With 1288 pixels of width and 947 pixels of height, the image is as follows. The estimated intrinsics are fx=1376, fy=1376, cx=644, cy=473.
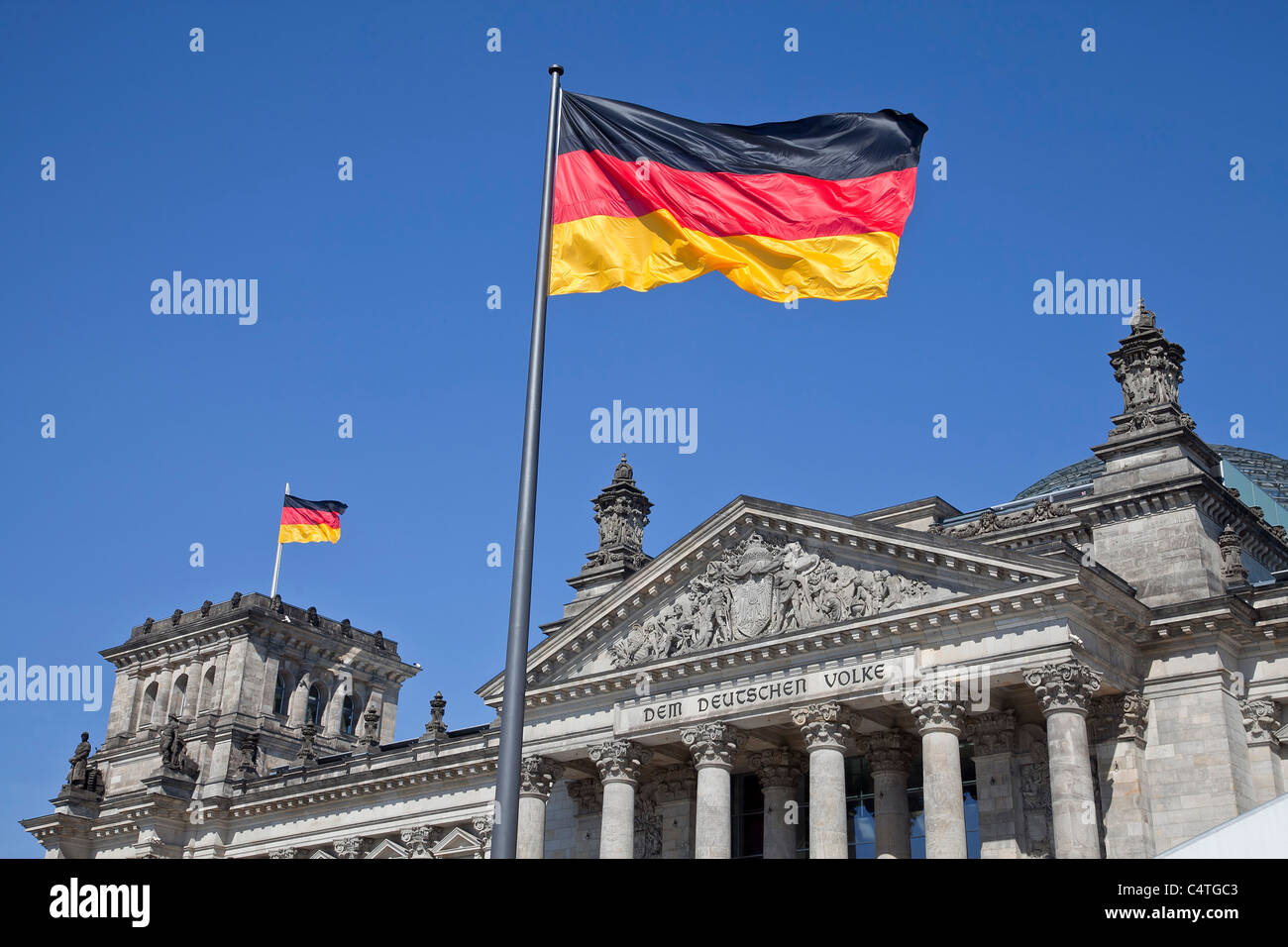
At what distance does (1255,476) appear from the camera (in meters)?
57.7

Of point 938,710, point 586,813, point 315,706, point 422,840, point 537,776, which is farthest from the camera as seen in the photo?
point 315,706

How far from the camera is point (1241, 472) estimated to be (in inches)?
2205

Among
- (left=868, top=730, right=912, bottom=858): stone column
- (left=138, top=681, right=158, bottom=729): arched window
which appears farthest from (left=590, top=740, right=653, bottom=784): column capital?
(left=138, top=681, right=158, bottom=729): arched window

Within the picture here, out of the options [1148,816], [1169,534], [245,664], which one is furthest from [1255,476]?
[245,664]

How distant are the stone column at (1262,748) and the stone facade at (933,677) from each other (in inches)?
2.3

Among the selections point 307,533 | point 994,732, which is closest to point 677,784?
point 994,732

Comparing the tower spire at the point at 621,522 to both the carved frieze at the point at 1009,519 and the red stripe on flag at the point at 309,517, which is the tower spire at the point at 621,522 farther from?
the red stripe on flag at the point at 309,517

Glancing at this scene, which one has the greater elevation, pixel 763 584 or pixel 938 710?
pixel 763 584

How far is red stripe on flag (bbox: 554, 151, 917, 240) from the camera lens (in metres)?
20.9

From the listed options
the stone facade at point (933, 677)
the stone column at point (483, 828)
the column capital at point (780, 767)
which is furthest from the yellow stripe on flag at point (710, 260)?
the stone column at point (483, 828)

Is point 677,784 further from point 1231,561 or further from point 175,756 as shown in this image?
point 175,756

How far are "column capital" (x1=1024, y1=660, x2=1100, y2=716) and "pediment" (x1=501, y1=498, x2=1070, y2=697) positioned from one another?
240 cm

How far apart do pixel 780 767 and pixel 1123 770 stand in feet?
34.4
